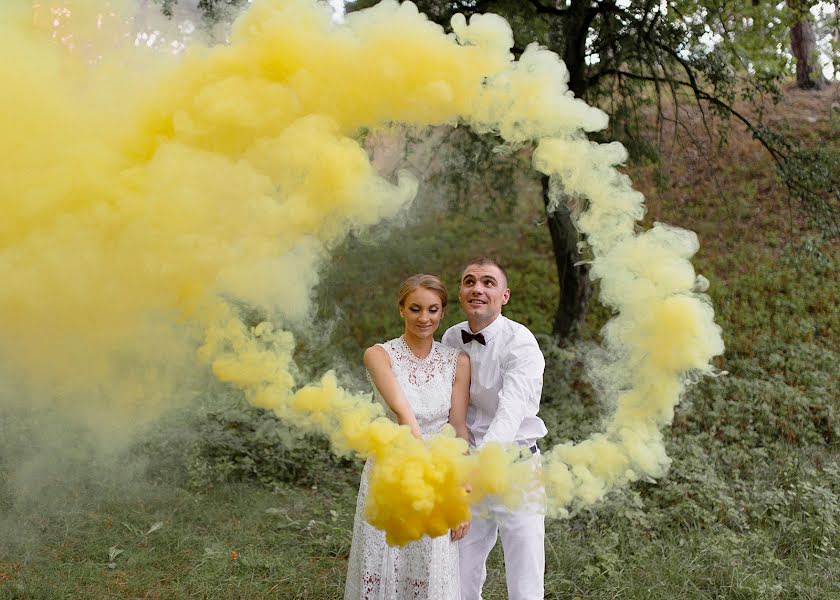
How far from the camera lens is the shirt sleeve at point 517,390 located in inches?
129

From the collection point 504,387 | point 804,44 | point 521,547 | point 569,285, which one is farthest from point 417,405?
point 804,44

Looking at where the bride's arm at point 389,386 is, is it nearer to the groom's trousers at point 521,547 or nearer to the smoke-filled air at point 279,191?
the smoke-filled air at point 279,191

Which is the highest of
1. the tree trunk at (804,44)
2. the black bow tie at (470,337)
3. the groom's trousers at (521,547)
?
the tree trunk at (804,44)

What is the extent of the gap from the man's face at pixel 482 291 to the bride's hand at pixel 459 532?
3.00ft

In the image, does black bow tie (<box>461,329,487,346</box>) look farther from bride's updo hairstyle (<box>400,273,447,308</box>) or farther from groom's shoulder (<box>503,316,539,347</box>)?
bride's updo hairstyle (<box>400,273,447,308</box>)

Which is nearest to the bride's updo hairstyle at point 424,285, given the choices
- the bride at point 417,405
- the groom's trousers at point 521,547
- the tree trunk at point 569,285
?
the bride at point 417,405

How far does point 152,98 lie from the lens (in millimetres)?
3918

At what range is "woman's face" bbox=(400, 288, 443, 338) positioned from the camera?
11.2ft

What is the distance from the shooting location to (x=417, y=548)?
3.49 metres

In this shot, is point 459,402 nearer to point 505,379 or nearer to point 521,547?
point 505,379

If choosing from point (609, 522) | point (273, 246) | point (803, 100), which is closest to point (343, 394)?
point (273, 246)

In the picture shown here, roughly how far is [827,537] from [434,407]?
12.2ft

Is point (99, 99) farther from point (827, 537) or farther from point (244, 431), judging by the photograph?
point (827, 537)

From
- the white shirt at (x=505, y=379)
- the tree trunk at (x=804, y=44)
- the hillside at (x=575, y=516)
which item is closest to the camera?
the white shirt at (x=505, y=379)
